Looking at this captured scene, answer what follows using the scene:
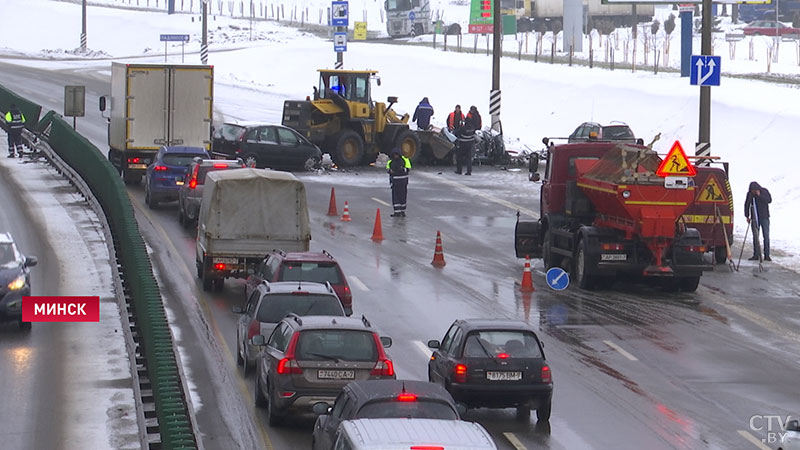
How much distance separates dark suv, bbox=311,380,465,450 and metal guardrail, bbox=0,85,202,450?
1324 mm

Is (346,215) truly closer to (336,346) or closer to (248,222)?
(248,222)

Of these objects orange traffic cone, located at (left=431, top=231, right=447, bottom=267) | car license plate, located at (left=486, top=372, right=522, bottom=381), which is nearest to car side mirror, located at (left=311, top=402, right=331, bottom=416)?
car license plate, located at (left=486, top=372, right=522, bottom=381)

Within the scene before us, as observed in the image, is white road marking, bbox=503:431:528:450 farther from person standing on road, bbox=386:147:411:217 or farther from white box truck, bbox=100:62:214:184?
white box truck, bbox=100:62:214:184

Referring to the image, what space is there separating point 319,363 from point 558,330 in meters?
7.90

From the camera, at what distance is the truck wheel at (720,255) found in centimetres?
3001

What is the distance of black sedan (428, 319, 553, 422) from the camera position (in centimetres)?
1658

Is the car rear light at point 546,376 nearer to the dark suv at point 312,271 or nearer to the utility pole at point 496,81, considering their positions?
the dark suv at point 312,271

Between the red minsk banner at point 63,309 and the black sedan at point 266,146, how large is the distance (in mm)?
18313

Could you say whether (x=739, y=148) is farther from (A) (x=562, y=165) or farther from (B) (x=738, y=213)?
(A) (x=562, y=165)

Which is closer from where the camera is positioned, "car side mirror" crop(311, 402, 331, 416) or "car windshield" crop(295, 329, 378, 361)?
"car side mirror" crop(311, 402, 331, 416)

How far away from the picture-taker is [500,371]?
1666cm

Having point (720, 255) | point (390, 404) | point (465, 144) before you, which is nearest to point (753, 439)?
point (390, 404)

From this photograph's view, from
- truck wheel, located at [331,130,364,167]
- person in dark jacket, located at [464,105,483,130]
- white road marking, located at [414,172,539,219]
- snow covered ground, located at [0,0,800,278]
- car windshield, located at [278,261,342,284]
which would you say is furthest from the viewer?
person in dark jacket, located at [464,105,483,130]

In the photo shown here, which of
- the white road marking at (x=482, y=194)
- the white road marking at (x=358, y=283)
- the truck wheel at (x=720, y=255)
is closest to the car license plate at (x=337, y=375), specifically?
the white road marking at (x=358, y=283)
